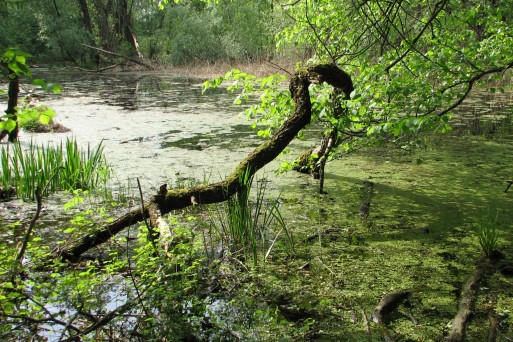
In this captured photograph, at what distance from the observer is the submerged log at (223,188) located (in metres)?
2.81

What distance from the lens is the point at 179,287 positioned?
223cm

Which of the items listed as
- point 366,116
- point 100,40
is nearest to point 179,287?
point 366,116

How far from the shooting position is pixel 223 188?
10.3 feet

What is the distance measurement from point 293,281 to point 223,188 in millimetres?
860

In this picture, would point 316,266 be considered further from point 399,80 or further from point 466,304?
point 399,80

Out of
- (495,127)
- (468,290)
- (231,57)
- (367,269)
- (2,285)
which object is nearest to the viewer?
(2,285)

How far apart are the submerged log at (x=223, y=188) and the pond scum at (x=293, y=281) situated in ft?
0.41

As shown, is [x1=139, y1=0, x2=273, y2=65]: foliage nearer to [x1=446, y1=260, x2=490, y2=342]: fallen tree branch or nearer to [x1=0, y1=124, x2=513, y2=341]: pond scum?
[x1=0, y1=124, x2=513, y2=341]: pond scum

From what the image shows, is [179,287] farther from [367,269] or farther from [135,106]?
[135,106]

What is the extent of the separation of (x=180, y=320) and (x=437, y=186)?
134 inches

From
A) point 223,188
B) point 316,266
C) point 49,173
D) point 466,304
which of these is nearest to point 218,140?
point 49,173

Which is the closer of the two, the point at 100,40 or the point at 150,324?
the point at 150,324

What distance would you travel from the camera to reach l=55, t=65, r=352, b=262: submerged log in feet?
9.22

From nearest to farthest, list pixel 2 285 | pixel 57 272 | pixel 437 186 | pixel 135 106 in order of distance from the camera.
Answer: pixel 2 285, pixel 57 272, pixel 437 186, pixel 135 106
